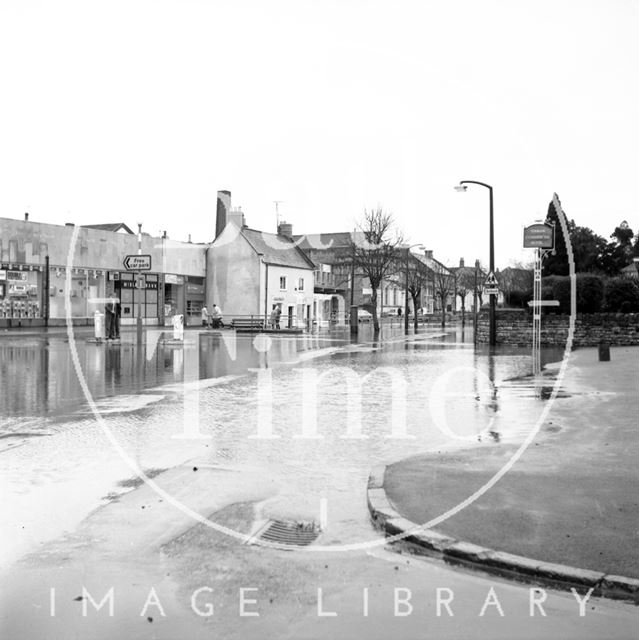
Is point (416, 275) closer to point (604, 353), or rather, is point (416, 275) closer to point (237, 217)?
point (237, 217)

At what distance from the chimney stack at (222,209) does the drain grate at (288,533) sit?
5430cm

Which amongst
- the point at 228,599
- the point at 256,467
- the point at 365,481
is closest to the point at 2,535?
the point at 228,599

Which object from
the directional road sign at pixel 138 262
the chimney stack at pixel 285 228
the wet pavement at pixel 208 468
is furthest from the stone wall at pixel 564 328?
the chimney stack at pixel 285 228

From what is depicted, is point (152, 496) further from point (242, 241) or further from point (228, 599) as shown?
point (242, 241)

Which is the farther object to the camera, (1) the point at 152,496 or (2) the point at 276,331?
(2) the point at 276,331

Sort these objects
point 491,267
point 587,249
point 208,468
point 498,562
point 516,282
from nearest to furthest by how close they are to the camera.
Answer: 1. point 498,562
2. point 208,468
3. point 491,267
4. point 587,249
5. point 516,282

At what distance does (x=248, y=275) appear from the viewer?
54938 millimetres

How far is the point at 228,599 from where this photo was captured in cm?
412

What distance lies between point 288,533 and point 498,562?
5.15ft

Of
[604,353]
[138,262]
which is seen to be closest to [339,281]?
[138,262]

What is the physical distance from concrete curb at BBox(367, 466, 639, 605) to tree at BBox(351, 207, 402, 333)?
3942 cm

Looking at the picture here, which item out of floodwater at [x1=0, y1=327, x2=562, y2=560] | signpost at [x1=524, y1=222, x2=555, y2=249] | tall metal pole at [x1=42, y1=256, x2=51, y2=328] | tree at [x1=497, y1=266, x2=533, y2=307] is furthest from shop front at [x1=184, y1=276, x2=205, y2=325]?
signpost at [x1=524, y1=222, x2=555, y2=249]

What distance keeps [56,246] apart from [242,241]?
584 inches

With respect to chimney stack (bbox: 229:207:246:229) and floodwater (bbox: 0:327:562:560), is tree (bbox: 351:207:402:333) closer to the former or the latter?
chimney stack (bbox: 229:207:246:229)
